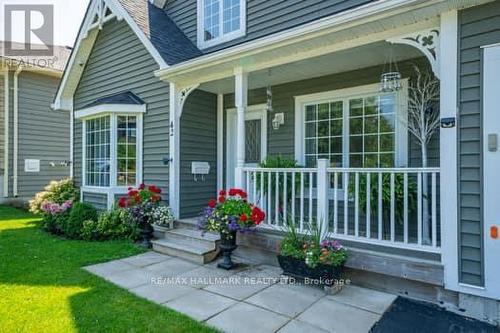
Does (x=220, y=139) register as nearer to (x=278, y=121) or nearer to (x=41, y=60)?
(x=278, y=121)

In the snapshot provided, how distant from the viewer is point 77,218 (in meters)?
6.21

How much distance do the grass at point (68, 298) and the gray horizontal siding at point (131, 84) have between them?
6.25ft

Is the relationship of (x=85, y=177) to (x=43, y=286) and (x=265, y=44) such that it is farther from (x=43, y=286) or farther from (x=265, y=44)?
(x=265, y=44)

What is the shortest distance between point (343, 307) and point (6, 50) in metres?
Result: 12.8

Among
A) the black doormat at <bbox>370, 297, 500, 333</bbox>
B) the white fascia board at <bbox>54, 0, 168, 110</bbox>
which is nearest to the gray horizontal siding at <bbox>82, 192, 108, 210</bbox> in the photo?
the white fascia board at <bbox>54, 0, 168, 110</bbox>

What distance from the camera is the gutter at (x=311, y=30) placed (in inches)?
136

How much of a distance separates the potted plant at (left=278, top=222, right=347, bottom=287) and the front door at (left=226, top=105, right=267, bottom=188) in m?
2.65

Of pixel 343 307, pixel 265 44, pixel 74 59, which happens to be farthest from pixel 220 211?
pixel 74 59

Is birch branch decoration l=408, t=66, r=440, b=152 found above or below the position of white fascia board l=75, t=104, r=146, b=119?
below

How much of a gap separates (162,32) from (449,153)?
238 inches

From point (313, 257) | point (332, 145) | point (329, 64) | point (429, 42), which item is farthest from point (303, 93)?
point (313, 257)

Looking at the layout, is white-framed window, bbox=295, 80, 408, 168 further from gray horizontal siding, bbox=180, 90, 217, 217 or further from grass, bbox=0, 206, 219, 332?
grass, bbox=0, 206, 219, 332

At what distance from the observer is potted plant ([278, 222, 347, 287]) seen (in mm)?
3641

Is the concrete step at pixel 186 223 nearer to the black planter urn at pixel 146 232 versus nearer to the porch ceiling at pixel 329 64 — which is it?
the black planter urn at pixel 146 232
